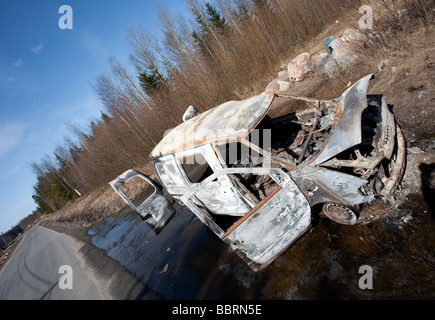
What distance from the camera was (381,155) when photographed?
2.90 metres

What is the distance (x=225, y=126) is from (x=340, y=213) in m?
2.32

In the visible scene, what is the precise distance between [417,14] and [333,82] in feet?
8.89

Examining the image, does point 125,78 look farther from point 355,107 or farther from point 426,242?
point 426,242

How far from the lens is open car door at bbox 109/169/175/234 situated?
5441 mm

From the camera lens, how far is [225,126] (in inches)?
133

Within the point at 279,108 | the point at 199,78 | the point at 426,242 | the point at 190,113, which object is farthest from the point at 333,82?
the point at 199,78

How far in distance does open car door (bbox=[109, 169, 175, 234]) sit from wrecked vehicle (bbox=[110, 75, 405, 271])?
163 centimetres

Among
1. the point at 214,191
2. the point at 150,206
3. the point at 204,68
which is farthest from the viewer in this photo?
the point at 204,68
